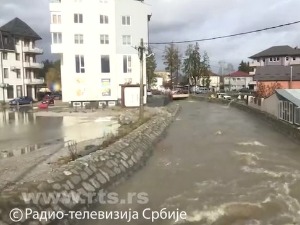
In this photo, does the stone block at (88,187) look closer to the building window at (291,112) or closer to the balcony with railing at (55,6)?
the building window at (291,112)

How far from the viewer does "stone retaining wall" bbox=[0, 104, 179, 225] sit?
7699 millimetres

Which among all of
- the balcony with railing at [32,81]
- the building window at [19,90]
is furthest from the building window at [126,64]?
the balcony with railing at [32,81]

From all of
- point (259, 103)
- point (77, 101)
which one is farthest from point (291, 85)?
point (77, 101)

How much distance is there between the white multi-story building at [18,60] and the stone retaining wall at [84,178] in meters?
45.4

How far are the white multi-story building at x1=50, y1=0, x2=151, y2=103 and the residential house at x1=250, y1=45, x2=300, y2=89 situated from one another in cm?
3064

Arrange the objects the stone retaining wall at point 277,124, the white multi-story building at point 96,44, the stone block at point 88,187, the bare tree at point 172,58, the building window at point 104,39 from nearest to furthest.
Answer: the stone block at point 88,187
the stone retaining wall at point 277,124
the white multi-story building at point 96,44
the building window at point 104,39
the bare tree at point 172,58

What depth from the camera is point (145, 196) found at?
10539mm

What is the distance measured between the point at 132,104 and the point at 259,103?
46.6ft

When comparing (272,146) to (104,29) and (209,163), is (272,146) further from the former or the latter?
(104,29)

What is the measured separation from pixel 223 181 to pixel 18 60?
2259 inches

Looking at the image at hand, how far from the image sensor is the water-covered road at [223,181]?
29.8 ft

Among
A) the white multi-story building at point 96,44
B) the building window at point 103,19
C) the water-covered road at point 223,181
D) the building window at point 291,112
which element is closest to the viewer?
the water-covered road at point 223,181

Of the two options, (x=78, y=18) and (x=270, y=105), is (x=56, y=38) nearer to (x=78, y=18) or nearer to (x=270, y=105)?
(x=78, y=18)

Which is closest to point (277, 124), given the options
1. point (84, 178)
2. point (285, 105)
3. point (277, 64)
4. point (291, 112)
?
point (285, 105)
